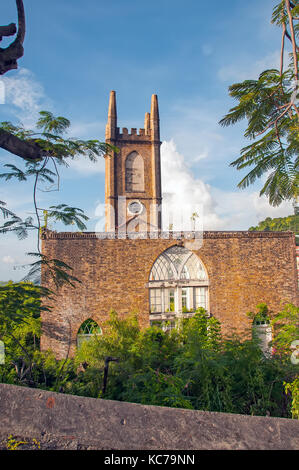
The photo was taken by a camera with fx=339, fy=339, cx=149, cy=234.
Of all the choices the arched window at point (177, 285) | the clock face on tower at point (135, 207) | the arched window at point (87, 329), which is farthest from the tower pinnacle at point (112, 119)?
the arched window at point (87, 329)

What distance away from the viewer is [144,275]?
1655cm

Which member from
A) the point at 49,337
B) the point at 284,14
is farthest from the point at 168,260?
the point at 284,14

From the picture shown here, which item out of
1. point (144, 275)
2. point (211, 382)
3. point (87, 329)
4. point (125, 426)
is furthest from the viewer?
point (144, 275)

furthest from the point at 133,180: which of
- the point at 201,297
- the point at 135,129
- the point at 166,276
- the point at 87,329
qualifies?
the point at 87,329

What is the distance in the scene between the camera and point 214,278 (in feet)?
56.1

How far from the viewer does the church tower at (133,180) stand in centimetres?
3197

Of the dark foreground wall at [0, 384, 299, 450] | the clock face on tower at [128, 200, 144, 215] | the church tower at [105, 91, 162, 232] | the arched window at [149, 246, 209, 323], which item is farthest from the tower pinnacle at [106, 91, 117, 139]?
the dark foreground wall at [0, 384, 299, 450]

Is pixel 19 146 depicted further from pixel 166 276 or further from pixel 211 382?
pixel 166 276

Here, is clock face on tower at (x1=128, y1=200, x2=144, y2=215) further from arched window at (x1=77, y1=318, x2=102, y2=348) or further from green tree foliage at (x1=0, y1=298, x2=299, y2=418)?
green tree foliage at (x1=0, y1=298, x2=299, y2=418)

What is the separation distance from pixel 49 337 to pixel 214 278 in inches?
331

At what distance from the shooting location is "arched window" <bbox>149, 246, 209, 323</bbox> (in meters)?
16.8

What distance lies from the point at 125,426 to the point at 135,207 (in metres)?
30.4

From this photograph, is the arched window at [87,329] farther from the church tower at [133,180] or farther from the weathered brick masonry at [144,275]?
the church tower at [133,180]

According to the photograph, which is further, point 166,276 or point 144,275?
point 166,276
